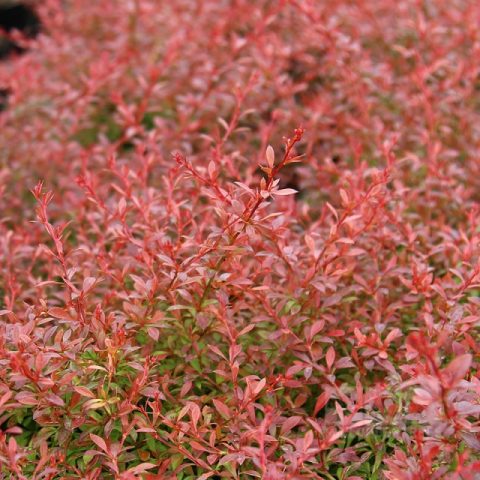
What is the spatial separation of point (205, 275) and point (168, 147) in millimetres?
1372

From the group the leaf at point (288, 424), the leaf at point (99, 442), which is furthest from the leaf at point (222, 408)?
the leaf at point (99, 442)

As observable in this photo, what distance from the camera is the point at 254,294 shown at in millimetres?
1874

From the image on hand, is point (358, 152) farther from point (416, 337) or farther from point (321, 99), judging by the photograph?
point (416, 337)

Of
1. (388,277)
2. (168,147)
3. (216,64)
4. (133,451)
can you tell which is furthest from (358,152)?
(133,451)

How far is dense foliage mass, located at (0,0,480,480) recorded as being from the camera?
1626mm

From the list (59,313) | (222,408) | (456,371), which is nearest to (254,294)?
(222,408)

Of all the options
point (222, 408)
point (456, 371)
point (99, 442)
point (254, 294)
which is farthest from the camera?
point (254, 294)

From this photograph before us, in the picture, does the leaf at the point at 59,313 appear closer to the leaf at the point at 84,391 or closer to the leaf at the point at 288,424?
the leaf at the point at 84,391

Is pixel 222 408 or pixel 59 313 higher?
pixel 59 313

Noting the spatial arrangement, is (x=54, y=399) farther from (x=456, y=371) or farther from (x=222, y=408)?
(x=456, y=371)

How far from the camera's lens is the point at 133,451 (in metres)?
1.78

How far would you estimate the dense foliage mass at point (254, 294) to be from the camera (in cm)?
163

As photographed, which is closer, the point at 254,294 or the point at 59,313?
the point at 59,313

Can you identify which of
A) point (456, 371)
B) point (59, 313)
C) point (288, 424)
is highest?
point (456, 371)
